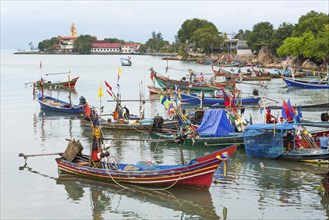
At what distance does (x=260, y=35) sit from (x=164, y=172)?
9078cm

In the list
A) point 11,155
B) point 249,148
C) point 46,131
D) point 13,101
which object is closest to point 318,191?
point 249,148

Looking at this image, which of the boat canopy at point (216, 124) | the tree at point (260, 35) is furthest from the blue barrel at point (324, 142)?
the tree at point (260, 35)

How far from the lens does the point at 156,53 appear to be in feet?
646

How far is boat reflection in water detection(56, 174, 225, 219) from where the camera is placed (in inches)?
718

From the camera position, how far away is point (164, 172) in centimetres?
1933

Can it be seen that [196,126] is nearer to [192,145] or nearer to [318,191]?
[192,145]

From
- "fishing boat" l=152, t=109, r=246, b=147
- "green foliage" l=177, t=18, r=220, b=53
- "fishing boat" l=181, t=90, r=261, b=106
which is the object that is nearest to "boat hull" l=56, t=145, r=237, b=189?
"fishing boat" l=152, t=109, r=246, b=147

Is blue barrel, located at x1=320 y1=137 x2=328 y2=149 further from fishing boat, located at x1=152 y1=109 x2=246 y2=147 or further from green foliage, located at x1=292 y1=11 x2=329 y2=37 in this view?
green foliage, located at x1=292 y1=11 x2=329 y2=37

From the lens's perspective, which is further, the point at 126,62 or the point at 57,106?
the point at 126,62

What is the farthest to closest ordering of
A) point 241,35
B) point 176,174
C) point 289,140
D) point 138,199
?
1. point 241,35
2. point 289,140
3. point 138,199
4. point 176,174

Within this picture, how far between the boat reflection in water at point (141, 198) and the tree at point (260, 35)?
8597cm

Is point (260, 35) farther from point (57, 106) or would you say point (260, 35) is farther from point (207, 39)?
point (57, 106)

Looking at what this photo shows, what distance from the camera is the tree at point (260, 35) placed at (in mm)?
104688

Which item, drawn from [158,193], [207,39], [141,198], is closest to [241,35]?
[207,39]
